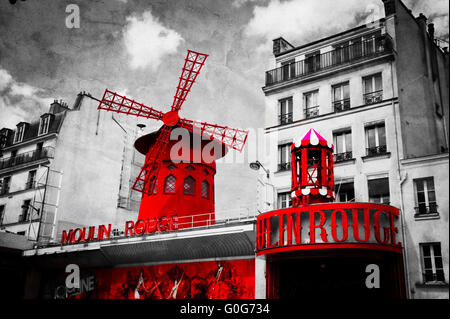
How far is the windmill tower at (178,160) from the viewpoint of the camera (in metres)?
14.9

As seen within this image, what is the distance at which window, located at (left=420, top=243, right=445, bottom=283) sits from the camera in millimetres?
8906

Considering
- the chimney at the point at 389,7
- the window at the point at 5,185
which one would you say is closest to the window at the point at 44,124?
the window at the point at 5,185

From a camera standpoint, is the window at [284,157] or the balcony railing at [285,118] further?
the balcony railing at [285,118]

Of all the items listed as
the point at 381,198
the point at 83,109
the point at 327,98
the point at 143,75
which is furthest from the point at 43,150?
the point at 381,198

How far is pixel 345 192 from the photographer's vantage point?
35.4 ft

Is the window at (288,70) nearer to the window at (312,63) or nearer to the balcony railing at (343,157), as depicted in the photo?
the window at (312,63)

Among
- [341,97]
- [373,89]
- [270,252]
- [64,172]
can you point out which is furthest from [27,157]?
[373,89]

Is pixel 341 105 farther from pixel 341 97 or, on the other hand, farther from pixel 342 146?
pixel 342 146

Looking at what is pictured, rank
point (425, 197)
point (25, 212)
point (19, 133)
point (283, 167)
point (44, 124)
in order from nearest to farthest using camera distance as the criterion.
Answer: point (425, 197)
point (283, 167)
point (25, 212)
point (44, 124)
point (19, 133)

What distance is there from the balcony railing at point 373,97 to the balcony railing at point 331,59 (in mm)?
866

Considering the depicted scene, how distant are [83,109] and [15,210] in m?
4.85

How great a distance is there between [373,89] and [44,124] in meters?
13.9

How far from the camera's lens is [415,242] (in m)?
9.28
